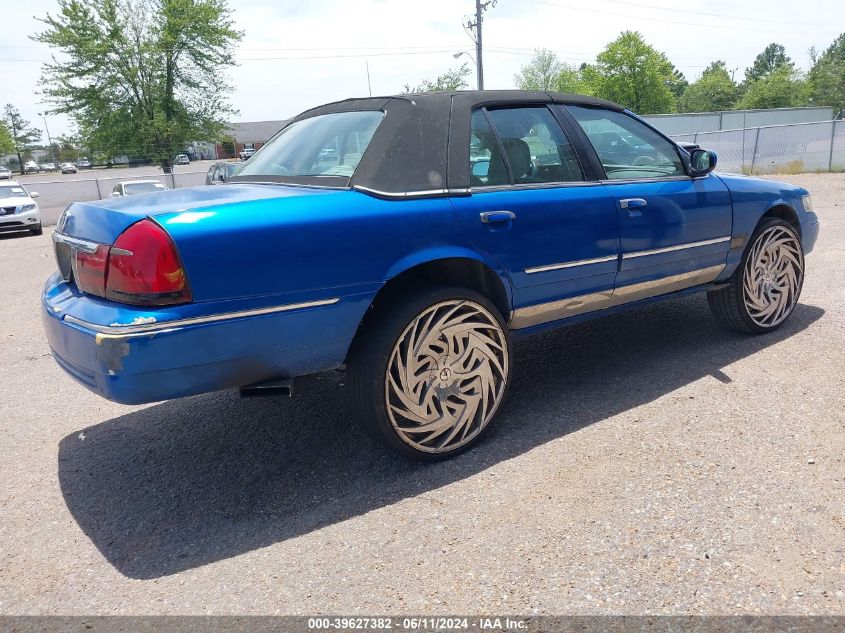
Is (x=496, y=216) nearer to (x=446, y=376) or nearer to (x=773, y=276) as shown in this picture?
(x=446, y=376)

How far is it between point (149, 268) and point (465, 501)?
60.2 inches

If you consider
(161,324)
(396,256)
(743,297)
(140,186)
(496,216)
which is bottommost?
(743,297)

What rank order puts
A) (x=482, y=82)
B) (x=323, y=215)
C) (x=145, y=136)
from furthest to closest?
(x=145, y=136) < (x=482, y=82) < (x=323, y=215)

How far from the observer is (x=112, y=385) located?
2.45 m

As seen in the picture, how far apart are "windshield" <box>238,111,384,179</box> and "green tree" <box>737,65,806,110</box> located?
86815 mm

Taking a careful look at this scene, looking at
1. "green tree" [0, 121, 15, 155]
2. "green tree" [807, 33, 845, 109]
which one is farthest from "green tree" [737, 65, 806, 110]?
"green tree" [0, 121, 15, 155]

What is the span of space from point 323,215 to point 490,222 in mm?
837

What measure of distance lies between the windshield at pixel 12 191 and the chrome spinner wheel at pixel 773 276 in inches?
686

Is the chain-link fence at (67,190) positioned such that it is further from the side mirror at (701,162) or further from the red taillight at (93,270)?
the red taillight at (93,270)

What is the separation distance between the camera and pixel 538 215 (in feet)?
10.7

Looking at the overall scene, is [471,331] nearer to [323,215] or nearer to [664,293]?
[323,215]

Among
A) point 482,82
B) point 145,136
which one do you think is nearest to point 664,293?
point 482,82

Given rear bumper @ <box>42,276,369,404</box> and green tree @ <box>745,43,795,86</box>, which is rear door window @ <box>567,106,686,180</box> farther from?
green tree @ <box>745,43,795,86</box>

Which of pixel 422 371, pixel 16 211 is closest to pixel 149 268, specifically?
pixel 422 371
